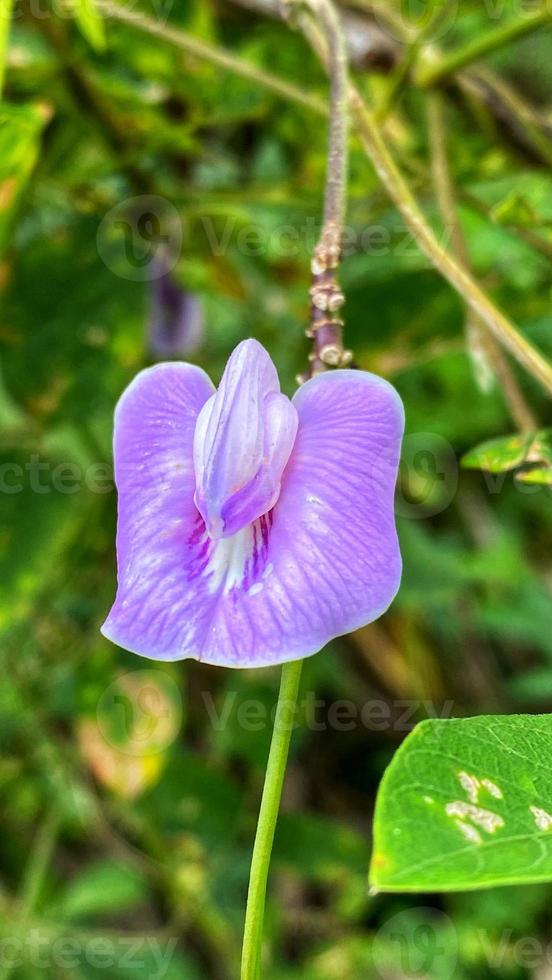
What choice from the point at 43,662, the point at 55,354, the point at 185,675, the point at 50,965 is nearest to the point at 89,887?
the point at 50,965

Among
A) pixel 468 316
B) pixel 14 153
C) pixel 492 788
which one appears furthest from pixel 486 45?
pixel 492 788

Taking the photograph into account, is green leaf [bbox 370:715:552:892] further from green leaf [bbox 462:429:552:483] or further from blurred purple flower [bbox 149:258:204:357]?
blurred purple flower [bbox 149:258:204:357]

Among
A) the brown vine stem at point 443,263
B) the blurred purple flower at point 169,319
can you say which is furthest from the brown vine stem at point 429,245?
the blurred purple flower at point 169,319

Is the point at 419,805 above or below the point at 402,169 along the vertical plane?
below

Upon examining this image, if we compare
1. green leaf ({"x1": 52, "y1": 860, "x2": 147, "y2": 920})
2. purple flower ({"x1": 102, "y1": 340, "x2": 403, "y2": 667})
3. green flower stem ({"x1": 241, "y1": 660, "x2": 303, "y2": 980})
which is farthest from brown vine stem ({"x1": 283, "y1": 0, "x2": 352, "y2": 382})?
green leaf ({"x1": 52, "y1": 860, "x2": 147, "y2": 920})

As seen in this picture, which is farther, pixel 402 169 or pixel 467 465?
pixel 402 169

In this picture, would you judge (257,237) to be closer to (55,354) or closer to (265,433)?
(55,354)
